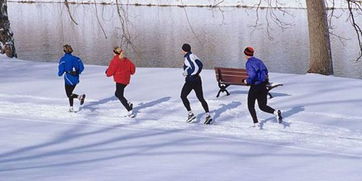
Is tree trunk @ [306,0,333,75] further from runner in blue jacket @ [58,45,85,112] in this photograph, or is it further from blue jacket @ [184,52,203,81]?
runner in blue jacket @ [58,45,85,112]

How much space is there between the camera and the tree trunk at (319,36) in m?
17.2

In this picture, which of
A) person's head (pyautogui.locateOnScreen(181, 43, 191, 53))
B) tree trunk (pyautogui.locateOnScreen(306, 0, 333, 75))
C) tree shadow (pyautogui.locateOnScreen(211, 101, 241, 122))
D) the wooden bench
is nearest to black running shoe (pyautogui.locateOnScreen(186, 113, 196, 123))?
tree shadow (pyautogui.locateOnScreen(211, 101, 241, 122))

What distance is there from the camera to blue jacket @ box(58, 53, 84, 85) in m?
12.5

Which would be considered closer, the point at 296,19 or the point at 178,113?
Answer: the point at 178,113

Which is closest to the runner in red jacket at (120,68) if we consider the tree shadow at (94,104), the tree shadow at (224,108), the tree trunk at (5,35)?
the tree shadow at (94,104)

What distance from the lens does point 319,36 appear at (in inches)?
684

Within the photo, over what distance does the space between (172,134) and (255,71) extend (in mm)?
1801

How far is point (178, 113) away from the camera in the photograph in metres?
13.1

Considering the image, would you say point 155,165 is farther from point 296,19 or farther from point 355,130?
point 296,19

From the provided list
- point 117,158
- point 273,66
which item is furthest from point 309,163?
point 273,66

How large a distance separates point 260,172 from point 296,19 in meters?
53.4

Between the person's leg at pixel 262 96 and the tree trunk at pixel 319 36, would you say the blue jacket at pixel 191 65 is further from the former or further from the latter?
the tree trunk at pixel 319 36

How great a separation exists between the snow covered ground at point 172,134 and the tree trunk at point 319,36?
33.2 inches

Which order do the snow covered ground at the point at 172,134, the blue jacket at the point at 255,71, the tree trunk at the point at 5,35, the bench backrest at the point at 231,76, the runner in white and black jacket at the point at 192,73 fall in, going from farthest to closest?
the tree trunk at the point at 5,35 → the bench backrest at the point at 231,76 → the runner in white and black jacket at the point at 192,73 → the blue jacket at the point at 255,71 → the snow covered ground at the point at 172,134
